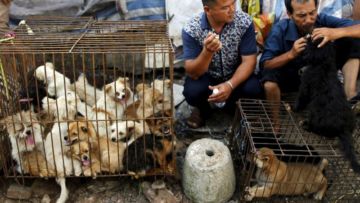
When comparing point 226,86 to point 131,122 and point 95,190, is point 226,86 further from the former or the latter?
point 95,190

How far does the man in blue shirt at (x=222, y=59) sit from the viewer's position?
3.46 m

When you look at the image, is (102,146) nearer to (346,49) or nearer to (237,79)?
(237,79)

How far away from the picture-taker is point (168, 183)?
10.8 feet

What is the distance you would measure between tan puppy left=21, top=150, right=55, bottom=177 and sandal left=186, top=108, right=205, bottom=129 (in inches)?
59.6

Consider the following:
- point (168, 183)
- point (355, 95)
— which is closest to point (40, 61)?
point (168, 183)

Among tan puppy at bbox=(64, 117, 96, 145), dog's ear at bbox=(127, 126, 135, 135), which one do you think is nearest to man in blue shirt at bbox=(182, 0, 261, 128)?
dog's ear at bbox=(127, 126, 135, 135)

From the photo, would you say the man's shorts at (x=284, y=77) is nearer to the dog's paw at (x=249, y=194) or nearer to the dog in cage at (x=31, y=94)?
the dog's paw at (x=249, y=194)

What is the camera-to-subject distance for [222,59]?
12.2 feet

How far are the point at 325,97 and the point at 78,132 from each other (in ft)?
6.44

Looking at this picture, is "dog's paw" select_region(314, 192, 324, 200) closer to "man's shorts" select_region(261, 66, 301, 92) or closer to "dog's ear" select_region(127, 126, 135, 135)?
"man's shorts" select_region(261, 66, 301, 92)

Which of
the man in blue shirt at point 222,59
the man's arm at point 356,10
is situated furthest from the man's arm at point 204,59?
the man's arm at point 356,10

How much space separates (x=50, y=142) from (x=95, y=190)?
1.79 feet

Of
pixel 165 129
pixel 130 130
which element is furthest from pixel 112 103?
pixel 165 129

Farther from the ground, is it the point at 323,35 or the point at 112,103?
the point at 323,35
